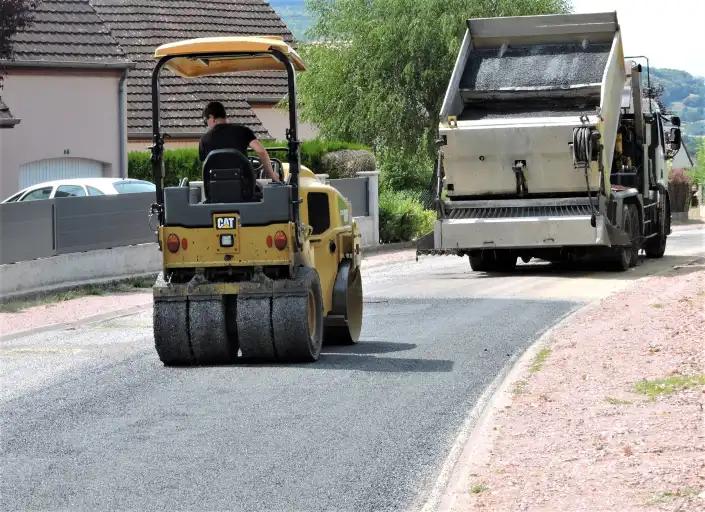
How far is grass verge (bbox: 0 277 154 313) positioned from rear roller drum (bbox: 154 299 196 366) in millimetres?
6386

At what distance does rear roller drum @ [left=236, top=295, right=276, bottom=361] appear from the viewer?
12594 mm

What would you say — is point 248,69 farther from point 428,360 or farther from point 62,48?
point 62,48

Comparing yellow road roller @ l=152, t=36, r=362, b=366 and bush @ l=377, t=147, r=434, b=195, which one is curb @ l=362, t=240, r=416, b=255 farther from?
yellow road roller @ l=152, t=36, r=362, b=366

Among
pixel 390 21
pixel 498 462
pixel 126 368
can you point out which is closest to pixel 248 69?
pixel 126 368

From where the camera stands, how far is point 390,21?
38.2 m

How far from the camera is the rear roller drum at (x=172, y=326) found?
1275 cm

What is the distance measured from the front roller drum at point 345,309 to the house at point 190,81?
24088 mm

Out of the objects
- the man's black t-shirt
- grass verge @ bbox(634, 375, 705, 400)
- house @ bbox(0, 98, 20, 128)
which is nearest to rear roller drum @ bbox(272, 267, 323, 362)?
the man's black t-shirt

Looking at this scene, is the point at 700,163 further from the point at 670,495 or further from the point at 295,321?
the point at 670,495

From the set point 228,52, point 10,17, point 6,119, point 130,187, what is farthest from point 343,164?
point 228,52

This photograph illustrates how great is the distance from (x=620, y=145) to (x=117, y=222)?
8.39 meters

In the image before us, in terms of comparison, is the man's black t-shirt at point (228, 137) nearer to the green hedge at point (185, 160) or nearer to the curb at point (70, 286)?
the curb at point (70, 286)

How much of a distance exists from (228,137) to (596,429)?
4.73 meters

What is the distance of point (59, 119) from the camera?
3325cm
